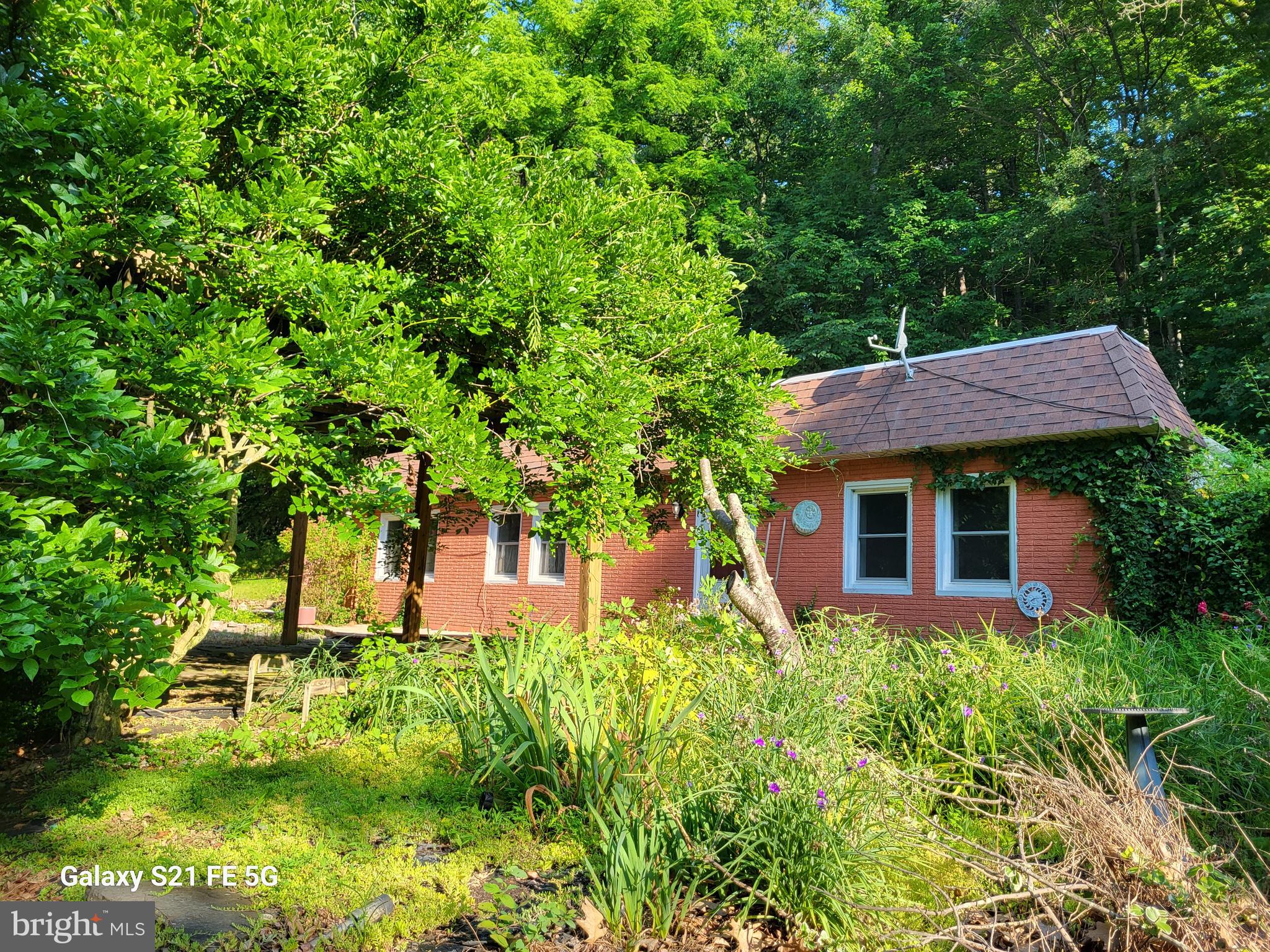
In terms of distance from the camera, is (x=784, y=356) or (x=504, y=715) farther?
(x=784, y=356)

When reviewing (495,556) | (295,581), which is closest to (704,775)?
(295,581)

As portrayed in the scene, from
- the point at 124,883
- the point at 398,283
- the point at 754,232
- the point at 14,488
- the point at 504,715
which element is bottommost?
the point at 124,883

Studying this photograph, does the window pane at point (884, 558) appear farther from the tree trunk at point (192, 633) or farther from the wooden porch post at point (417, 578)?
the tree trunk at point (192, 633)

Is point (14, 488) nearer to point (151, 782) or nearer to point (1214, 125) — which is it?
point (151, 782)

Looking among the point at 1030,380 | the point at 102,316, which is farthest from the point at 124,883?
the point at 1030,380

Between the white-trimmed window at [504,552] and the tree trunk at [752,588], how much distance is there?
943 cm

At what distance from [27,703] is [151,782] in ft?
5.95

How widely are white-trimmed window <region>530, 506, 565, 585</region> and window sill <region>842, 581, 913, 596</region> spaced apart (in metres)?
6.14

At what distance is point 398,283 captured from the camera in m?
5.54

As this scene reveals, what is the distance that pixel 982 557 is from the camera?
1145 centimetres

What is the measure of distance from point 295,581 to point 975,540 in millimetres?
10585

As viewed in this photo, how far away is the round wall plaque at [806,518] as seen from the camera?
1277 centimetres

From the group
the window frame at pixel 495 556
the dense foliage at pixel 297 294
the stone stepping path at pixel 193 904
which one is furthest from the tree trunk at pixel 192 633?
the window frame at pixel 495 556

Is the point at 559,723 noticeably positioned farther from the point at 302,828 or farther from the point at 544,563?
the point at 544,563
